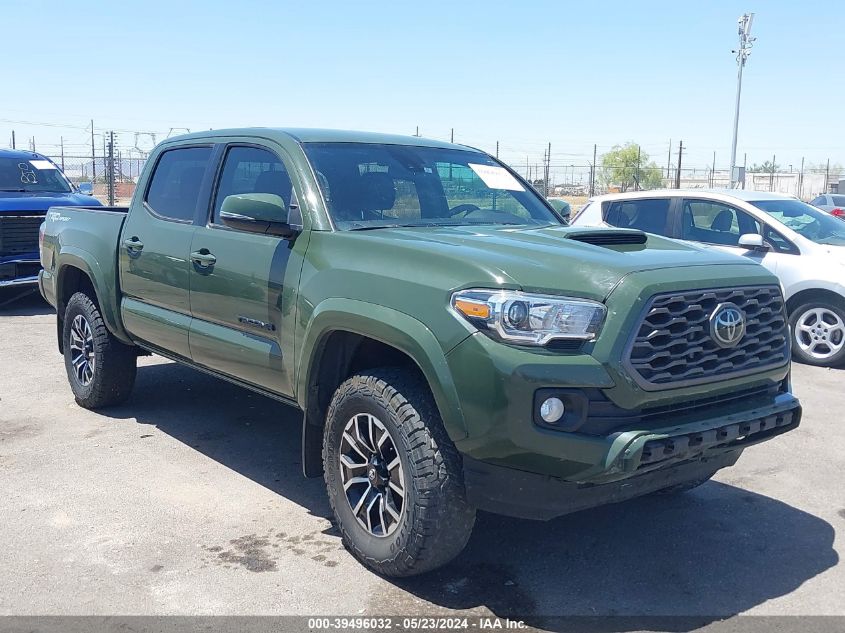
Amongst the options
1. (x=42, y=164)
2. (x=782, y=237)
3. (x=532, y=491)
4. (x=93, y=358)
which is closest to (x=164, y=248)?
(x=93, y=358)

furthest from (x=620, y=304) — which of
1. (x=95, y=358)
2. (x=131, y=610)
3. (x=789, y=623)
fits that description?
(x=95, y=358)

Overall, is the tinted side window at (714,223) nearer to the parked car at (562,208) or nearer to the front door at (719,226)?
the front door at (719,226)

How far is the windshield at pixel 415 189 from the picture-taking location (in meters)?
4.41

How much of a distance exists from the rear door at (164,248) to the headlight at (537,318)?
237 cm

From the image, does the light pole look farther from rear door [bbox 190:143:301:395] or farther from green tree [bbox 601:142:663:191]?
rear door [bbox 190:143:301:395]

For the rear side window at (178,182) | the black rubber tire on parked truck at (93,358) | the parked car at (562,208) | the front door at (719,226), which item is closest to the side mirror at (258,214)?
the rear side window at (178,182)

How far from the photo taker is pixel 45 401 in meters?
6.68

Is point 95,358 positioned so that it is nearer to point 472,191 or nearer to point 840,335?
point 472,191

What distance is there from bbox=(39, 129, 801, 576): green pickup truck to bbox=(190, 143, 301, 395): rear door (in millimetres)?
13

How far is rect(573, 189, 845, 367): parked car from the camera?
27.2 feet

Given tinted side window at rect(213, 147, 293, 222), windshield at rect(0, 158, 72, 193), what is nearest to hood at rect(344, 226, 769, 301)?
tinted side window at rect(213, 147, 293, 222)

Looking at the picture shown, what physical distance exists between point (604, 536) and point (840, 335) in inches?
203

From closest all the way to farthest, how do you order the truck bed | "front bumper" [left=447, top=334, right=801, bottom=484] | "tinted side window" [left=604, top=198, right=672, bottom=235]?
"front bumper" [left=447, top=334, right=801, bottom=484] → the truck bed → "tinted side window" [left=604, top=198, right=672, bottom=235]

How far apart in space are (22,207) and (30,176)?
4.47ft
